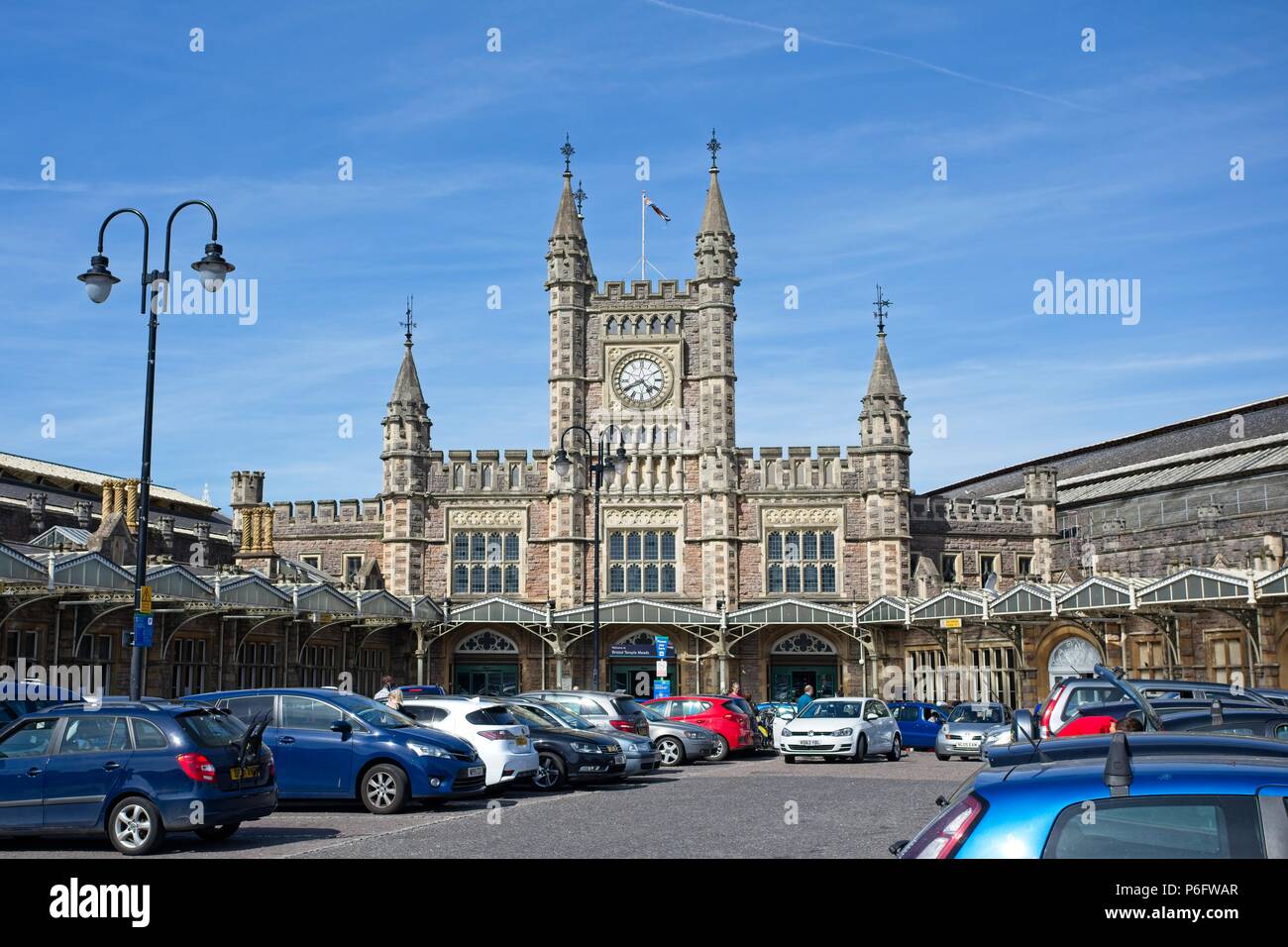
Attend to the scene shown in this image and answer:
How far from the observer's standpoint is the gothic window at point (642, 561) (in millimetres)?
50812

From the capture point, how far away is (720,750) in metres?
30.0

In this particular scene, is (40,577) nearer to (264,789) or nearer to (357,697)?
(357,697)

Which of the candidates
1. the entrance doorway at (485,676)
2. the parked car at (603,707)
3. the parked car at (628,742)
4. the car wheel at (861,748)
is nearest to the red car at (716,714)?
the car wheel at (861,748)

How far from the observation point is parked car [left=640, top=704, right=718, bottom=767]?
2803 cm

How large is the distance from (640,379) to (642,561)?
703 cm

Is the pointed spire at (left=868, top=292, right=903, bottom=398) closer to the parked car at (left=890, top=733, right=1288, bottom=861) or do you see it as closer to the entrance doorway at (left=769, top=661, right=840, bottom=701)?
the entrance doorway at (left=769, top=661, right=840, bottom=701)

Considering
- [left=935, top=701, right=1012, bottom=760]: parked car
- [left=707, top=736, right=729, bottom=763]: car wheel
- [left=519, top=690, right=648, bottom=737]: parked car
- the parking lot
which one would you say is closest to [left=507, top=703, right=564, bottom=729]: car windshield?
the parking lot

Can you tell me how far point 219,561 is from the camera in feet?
160

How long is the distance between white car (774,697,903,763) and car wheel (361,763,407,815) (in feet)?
42.2

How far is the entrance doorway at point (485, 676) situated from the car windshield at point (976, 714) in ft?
74.9

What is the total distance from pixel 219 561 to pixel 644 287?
743 inches

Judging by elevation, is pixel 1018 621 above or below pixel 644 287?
below
